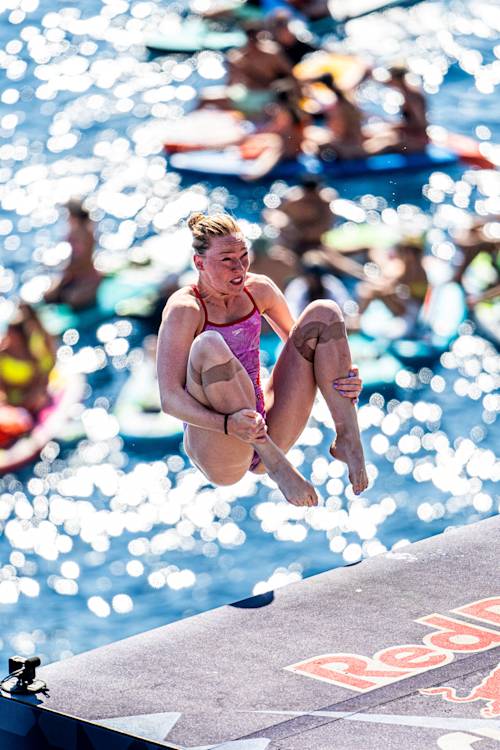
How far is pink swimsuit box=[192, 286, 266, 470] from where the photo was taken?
7.11 meters

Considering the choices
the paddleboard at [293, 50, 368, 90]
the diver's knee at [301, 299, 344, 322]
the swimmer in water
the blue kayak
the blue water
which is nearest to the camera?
the diver's knee at [301, 299, 344, 322]

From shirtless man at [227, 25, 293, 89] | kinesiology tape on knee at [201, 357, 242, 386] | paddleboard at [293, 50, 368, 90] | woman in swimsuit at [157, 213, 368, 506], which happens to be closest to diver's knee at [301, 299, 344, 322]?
woman in swimsuit at [157, 213, 368, 506]

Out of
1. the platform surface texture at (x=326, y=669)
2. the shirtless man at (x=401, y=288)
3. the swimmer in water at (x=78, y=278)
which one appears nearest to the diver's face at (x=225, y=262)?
the platform surface texture at (x=326, y=669)

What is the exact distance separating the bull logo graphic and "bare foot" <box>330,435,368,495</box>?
1.04 meters

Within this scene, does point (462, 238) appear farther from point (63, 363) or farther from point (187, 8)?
point (187, 8)

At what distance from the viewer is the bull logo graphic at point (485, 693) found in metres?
6.36

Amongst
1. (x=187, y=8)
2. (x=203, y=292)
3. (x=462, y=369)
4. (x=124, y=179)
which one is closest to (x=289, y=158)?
(x=124, y=179)

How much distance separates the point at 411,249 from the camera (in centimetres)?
1962

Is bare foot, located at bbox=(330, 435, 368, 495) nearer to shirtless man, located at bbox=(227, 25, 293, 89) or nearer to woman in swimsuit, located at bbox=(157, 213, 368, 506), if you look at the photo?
woman in swimsuit, located at bbox=(157, 213, 368, 506)

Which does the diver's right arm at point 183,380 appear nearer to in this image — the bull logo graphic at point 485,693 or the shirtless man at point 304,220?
the bull logo graphic at point 485,693

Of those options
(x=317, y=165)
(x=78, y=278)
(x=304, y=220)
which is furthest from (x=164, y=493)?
(x=317, y=165)

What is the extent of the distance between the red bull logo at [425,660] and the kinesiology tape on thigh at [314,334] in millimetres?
1430

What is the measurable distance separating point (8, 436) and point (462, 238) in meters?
7.32

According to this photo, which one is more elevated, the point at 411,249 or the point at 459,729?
the point at 459,729
